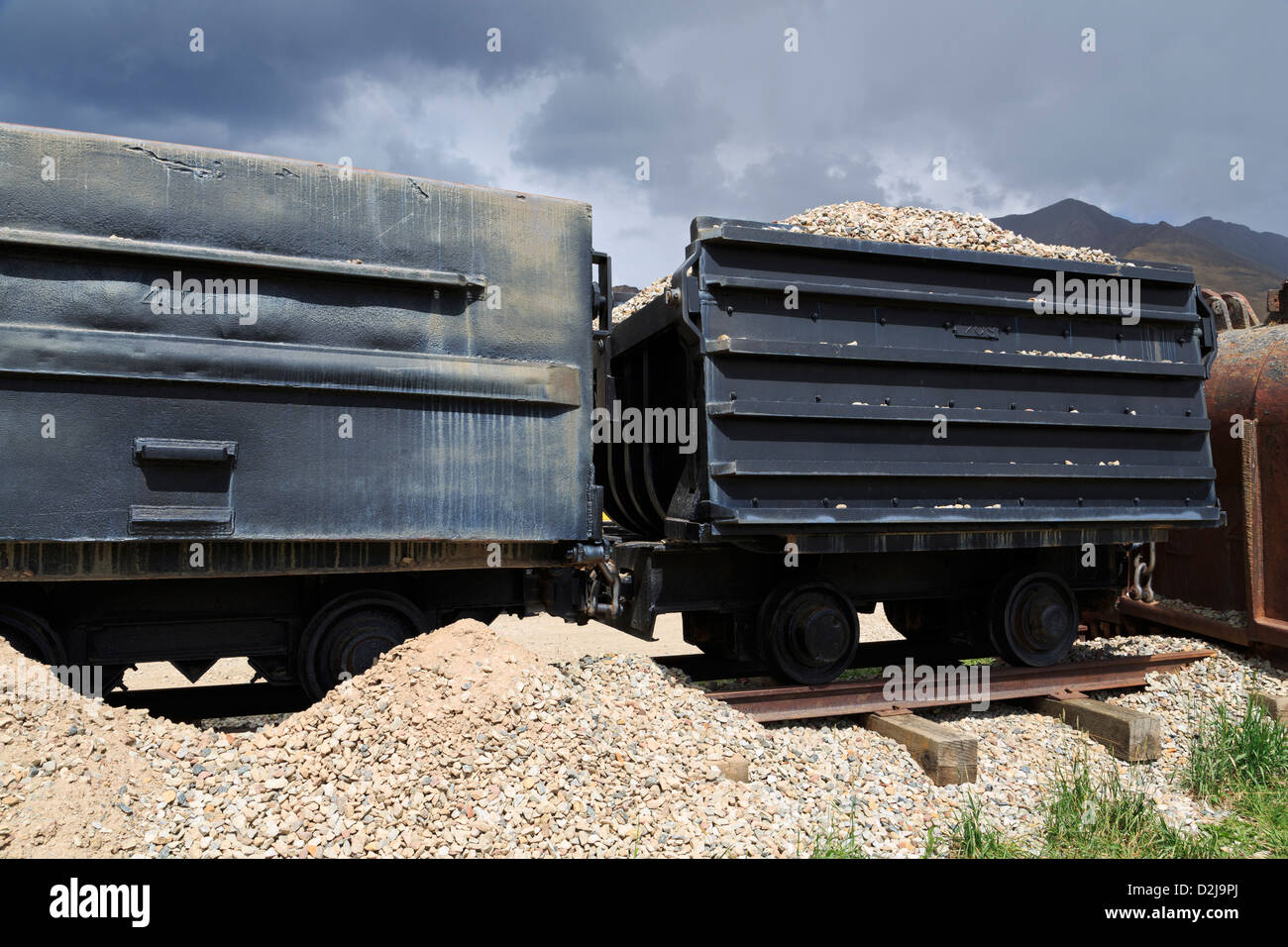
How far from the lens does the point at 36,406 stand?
4254mm

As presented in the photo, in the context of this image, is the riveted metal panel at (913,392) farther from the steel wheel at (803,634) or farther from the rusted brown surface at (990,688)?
the rusted brown surface at (990,688)

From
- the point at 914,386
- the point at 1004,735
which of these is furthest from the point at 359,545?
the point at 1004,735

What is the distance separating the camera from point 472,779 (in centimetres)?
379

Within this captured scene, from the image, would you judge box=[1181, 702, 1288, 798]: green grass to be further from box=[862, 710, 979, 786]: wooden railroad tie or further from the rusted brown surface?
box=[862, 710, 979, 786]: wooden railroad tie

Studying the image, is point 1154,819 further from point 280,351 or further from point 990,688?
point 280,351

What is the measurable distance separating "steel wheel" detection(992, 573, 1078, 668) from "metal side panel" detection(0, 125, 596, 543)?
3.20m

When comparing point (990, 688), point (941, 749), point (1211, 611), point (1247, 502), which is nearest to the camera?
point (941, 749)

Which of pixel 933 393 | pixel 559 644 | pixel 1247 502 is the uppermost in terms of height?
pixel 933 393

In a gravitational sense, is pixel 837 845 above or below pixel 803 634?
below

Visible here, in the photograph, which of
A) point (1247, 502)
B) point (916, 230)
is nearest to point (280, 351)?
point (916, 230)

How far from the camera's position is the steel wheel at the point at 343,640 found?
16.5 feet

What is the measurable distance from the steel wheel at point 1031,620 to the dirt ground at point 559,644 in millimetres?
2187

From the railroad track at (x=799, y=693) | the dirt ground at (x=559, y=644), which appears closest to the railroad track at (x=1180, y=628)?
the railroad track at (x=799, y=693)

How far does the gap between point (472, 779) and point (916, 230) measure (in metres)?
4.78
